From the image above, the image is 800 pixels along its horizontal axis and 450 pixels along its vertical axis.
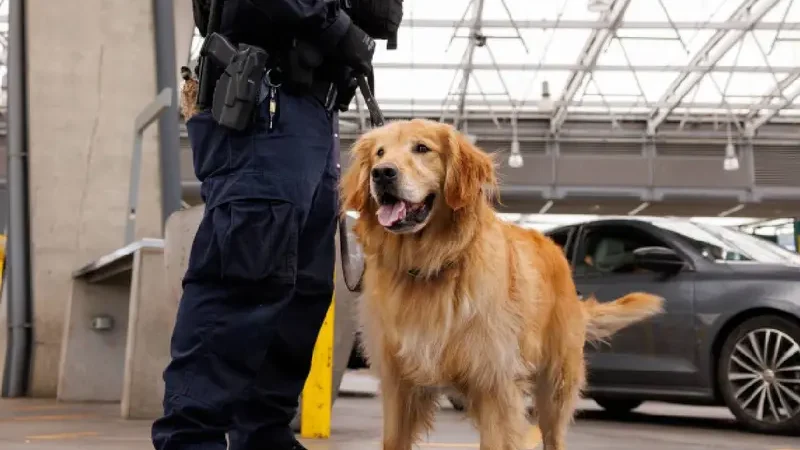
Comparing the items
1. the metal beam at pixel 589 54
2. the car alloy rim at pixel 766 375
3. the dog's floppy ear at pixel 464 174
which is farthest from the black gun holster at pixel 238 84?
the metal beam at pixel 589 54

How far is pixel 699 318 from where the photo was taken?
6344mm

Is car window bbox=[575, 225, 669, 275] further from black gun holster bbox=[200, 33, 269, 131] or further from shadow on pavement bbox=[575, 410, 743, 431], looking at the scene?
black gun holster bbox=[200, 33, 269, 131]

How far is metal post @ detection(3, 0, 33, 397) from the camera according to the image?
27.3 ft

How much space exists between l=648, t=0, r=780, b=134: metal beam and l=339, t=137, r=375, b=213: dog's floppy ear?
18.2m

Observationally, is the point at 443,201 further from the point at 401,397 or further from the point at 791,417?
the point at 791,417

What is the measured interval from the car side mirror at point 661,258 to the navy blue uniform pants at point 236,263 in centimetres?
428

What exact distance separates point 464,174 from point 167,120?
16.6ft

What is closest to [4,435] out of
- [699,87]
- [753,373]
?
[753,373]

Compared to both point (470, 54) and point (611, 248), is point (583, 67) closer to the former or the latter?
point (470, 54)

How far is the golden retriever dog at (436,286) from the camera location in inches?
120

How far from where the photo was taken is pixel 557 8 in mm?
19938

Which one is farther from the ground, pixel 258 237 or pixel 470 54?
pixel 470 54

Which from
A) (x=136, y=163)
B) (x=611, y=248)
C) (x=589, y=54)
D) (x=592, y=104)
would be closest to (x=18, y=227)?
(x=136, y=163)

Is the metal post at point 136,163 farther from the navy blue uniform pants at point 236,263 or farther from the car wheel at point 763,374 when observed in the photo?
the navy blue uniform pants at point 236,263
